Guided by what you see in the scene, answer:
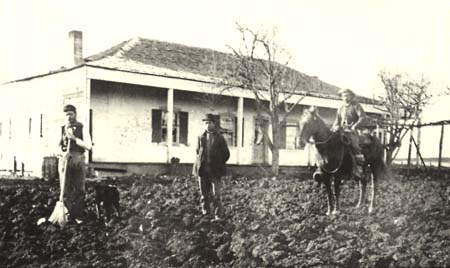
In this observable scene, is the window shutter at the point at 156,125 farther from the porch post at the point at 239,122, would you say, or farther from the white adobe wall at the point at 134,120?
the porch post at the point at 239,122

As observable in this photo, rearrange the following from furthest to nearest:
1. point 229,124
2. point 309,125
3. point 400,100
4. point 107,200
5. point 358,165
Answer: point 229,124 → point 400,100 → point 107,200 → point 358,165 → point 309,125

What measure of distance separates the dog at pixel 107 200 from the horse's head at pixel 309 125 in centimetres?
276

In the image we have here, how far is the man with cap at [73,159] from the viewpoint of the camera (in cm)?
752

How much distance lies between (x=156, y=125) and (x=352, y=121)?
30.5 ft

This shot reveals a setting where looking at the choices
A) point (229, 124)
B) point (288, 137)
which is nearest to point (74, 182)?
point (229, 124)

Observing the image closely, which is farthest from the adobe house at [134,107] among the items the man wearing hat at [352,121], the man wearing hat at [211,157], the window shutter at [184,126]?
the man wearing hat at [352,121]

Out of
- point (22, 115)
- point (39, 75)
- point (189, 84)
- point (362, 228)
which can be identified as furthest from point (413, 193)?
point (22, 115)

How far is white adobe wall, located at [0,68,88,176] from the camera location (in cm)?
1475

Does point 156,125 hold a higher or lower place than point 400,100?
lower

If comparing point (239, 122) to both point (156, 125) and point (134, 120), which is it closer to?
point (156, 125)

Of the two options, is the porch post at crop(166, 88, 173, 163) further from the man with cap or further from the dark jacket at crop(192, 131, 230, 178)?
the man with cap

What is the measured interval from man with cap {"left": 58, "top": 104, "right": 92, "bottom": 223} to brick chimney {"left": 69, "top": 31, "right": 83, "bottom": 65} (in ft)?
26.7

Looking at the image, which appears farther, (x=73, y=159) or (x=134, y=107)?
(x=134, y=107)

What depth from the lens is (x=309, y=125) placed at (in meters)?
7.08
